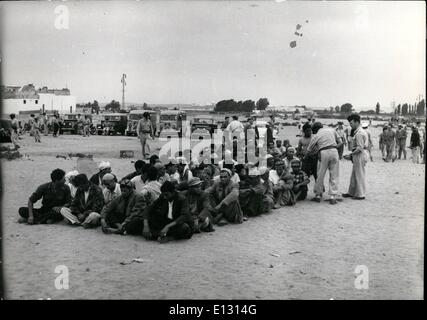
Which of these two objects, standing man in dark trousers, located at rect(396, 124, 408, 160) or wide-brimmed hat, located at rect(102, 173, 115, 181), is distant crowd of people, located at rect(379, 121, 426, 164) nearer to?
standing man in dark trousers, located at rect(396, 124, 408, 160)

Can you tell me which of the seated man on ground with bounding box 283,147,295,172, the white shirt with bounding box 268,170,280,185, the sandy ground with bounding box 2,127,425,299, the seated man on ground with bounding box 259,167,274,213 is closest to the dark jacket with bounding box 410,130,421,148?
the seated man on ground with bounding box 283,147,295,172

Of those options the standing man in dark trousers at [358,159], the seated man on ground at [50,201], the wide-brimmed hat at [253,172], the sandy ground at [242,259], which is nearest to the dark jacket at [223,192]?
the sandy ground at [242,259]

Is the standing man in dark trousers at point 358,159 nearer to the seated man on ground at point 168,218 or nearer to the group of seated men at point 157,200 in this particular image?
the group of seated men at point 157,200

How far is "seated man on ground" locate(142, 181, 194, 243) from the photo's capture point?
659 cm

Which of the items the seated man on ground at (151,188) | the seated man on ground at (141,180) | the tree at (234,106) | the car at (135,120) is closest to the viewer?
the seated man on ground at (151,188)

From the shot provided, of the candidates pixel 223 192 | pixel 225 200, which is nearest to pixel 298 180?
pixel 223 192

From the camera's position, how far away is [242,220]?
7836 millimetres

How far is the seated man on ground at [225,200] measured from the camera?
7.72 m
